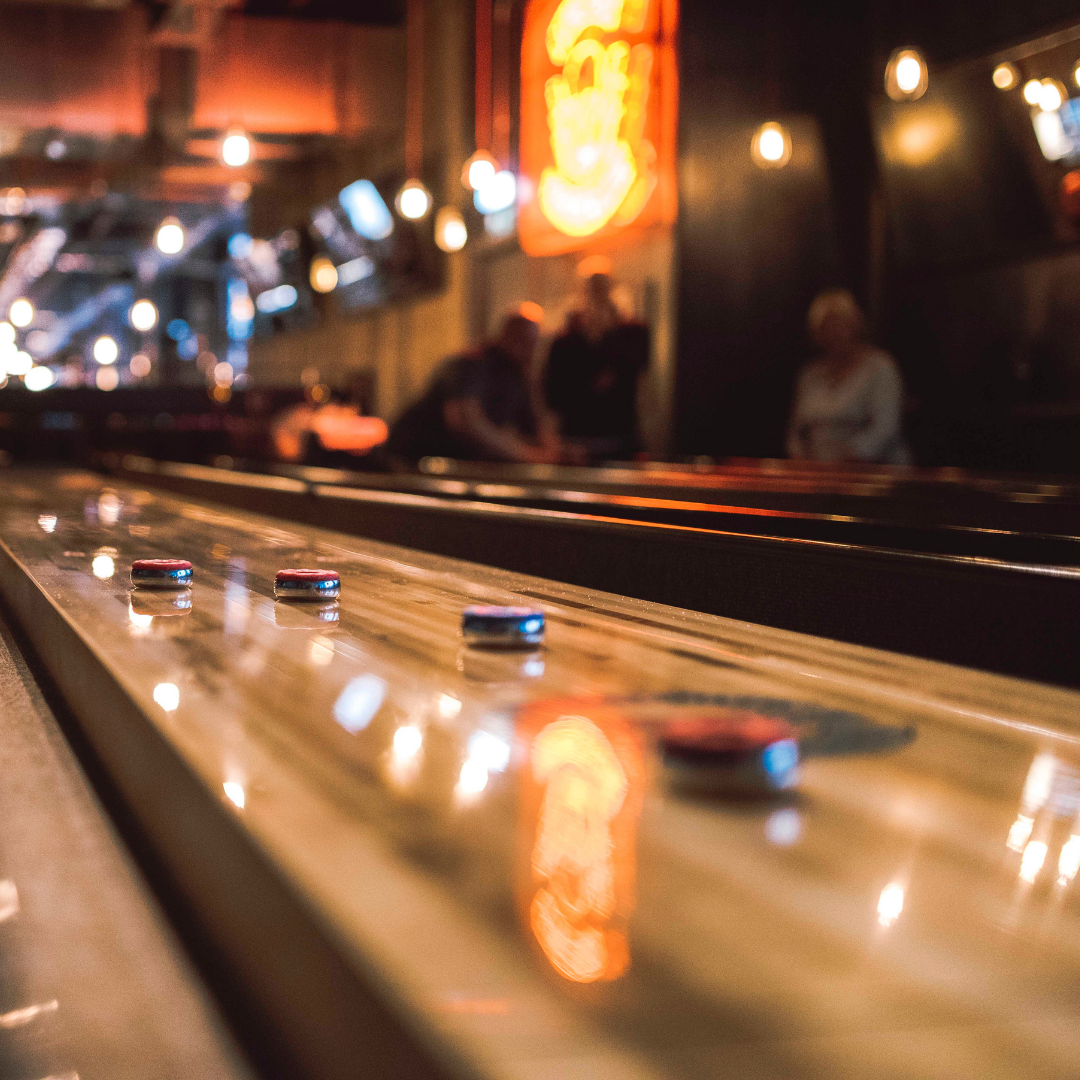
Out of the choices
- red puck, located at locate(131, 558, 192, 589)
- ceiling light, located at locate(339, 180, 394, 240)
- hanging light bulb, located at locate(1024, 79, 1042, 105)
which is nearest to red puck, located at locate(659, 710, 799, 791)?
red puck, located at locate(131, 558, 192, 589)

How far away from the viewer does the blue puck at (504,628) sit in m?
0.89

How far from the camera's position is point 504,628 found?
0.89 meters

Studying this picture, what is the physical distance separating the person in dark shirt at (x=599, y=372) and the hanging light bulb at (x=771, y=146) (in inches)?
39.4

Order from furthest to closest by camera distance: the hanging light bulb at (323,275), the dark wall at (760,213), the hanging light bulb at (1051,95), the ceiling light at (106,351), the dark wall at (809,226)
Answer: the ceiling light at (106,351)
the hanging light bulb at (323,275)
the dark wall at (760,213)
the dark wall at (809,226)
the hanging light bulb at (1051,95)

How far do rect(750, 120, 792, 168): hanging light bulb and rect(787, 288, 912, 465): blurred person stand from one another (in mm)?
1191

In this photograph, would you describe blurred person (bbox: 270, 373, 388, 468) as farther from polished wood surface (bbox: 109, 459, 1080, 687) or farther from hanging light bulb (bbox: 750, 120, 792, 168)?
polished wood surface (bbox: 109, 459, 1080, 687)

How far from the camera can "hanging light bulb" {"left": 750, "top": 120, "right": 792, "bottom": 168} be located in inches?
242

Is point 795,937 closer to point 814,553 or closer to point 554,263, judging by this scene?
point 814,553

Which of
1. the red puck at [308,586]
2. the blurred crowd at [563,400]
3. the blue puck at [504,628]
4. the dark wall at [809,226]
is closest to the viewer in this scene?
the blue puck at [504,628]

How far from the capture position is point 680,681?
0.79 metres

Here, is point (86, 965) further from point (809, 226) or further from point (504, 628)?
point (809, 226)

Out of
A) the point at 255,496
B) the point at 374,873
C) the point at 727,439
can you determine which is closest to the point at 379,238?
the point at 727,439

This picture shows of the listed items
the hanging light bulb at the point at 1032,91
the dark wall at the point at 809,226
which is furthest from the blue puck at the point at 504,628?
the dark wall at the point at 809,226

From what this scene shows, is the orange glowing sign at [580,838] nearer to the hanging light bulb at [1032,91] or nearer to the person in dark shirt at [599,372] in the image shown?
the hanging light bulb at [1032,91]
